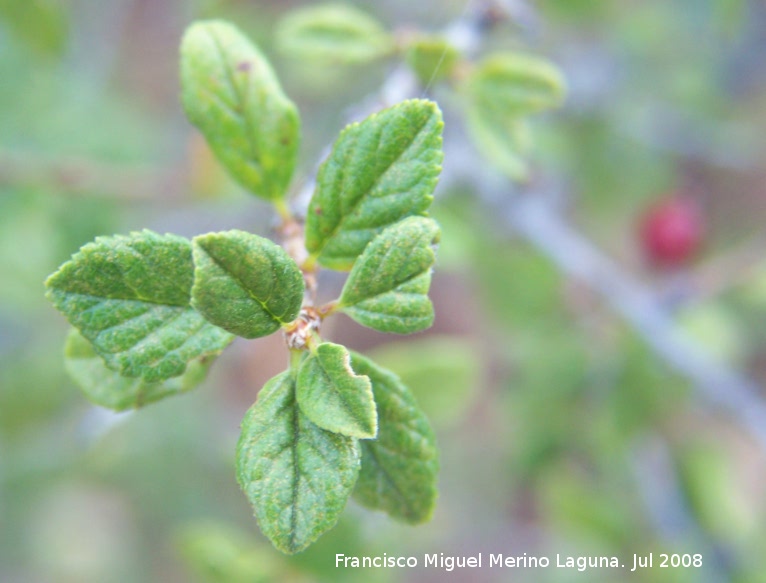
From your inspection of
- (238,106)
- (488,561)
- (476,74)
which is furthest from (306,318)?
(488,561)

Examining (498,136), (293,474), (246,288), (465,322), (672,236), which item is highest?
(246,288)

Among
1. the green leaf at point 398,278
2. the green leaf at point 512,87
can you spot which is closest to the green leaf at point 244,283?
the green leaf at point 398,278

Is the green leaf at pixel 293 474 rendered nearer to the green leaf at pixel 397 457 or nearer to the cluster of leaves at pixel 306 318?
the cluster of leaves at pixel 306 318

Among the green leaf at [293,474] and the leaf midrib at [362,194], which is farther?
the leaf midrib at [362,194]

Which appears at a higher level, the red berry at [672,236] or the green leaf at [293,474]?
the green leaf at [293,474]

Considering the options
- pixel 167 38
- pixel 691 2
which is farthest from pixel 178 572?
pixel 691 2

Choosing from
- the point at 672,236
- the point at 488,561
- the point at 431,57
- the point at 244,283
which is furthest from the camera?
the point at 488,561

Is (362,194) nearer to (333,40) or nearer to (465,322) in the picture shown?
(333,40)
